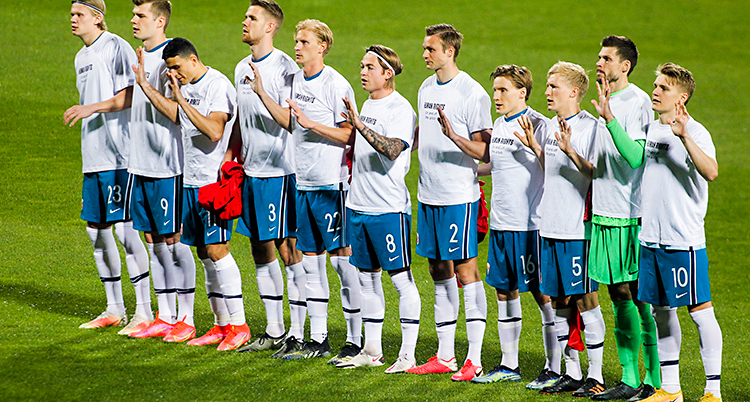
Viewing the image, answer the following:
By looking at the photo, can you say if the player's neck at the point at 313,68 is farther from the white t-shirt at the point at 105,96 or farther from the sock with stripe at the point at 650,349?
the sock with stripe at the point at 650,349

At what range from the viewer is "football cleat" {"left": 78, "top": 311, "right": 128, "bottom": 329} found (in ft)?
24.1

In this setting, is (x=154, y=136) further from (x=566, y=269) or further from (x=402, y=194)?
(x=566, y=269)

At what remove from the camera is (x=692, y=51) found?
25.9 m

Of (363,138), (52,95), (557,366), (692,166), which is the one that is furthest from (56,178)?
(692,166)

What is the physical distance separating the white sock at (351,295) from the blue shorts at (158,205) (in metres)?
1.51

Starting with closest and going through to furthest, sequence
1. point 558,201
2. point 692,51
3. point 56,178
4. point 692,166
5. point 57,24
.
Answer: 1. point 692,166
2. point 558,201
3. point 56,178
4. point 57,24
5. point 692,51

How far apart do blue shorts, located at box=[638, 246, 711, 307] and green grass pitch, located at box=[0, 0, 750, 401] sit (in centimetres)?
115

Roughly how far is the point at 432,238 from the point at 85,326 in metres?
3.36

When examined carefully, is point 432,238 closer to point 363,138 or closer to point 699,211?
point 363,138

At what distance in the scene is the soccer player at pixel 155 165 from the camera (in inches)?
278

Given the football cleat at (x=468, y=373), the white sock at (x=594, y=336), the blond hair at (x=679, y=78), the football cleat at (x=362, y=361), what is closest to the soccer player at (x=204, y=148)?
the football cleat at (x=362, y=361)

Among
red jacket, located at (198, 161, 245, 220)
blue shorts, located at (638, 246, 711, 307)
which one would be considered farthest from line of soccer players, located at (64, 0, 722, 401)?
red jacket, located at (198, 161, 245, 220)

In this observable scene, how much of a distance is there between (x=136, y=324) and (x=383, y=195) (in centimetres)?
274

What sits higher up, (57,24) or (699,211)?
(57,24)
